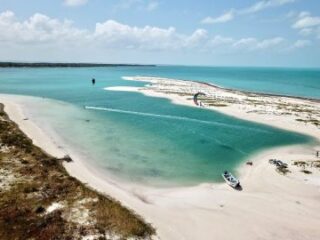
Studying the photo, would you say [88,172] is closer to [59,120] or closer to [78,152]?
[78,152]

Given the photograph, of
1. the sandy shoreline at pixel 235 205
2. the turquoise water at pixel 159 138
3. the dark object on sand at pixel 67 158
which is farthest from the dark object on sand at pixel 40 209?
the dark object on sand at pixel 67 158

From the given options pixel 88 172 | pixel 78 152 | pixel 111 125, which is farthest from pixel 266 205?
pixel 111 125

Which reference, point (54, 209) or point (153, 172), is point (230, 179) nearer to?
point (153, 172)

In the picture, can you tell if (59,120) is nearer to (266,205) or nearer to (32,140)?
(32,140)

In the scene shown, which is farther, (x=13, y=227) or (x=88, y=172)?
(x=88, y=172)

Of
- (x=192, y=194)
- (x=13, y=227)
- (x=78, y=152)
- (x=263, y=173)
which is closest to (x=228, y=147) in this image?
(x=263, y=173)

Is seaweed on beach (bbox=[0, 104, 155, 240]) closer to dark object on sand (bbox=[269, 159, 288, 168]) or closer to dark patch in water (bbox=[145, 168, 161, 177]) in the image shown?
dark patch in water (bbox=[145, 168, 161, 177])

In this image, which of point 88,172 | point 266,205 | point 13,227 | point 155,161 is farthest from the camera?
point 155,161

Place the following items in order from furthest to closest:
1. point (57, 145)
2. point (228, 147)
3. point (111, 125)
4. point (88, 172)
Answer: point (111, 125)
point (228, 147)
point (57, 145)
point (88, 172)
